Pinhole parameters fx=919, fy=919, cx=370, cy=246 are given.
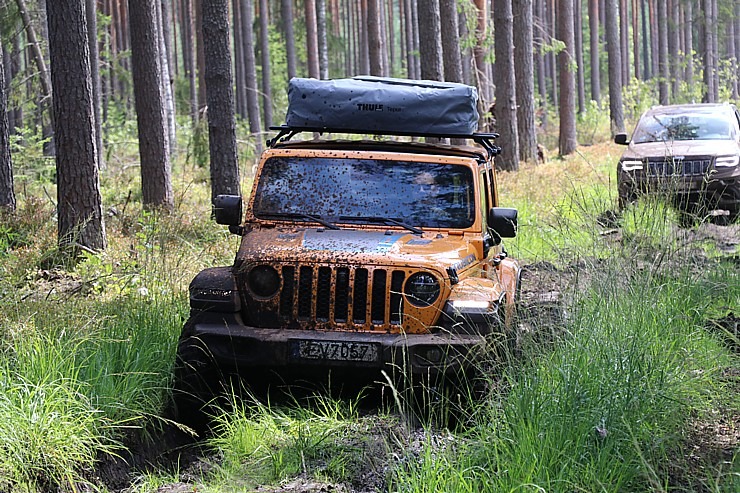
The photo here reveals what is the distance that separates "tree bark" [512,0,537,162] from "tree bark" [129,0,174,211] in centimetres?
1188

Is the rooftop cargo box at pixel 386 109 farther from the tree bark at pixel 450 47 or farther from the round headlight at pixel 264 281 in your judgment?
the tree bark at pixel 450 47

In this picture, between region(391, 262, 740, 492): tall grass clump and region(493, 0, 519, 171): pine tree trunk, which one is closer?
region(391, 262, 740, 492): tall grass clump

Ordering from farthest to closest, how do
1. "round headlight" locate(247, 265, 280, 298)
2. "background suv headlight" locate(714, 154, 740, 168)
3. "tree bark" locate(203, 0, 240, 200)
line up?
"background suv headlight" locate(714, 154, 740, 168)
"tree bark" locate(203, 0, 240, 200)
"round headlight" locate(247, 265, 280, 298)

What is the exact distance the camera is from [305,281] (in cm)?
618

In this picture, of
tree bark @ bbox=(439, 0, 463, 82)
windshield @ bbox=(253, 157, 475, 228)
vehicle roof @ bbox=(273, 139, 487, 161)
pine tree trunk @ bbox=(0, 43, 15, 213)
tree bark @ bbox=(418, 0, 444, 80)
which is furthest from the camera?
tree bark @ bbox=(439, 0, 463, 82)

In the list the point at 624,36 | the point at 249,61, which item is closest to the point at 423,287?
the point at 249,61

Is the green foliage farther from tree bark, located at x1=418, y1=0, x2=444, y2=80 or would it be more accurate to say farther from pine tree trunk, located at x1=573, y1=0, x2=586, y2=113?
tree bark, located at x1=418, y1=0, x2=444, y2=80

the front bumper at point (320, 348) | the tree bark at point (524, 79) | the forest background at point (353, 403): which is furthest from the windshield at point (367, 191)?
the tree bark at point (524, 79)

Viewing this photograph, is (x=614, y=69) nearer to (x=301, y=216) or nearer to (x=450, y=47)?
(x=450, y=47)

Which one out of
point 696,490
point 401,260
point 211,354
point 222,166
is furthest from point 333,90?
point 222,166

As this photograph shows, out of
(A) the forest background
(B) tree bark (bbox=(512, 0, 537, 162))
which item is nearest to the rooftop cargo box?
(A) the forest background

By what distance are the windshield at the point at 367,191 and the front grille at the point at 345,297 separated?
2.85 feet

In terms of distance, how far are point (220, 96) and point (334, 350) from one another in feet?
26.0

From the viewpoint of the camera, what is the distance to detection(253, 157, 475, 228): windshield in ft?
23.0
